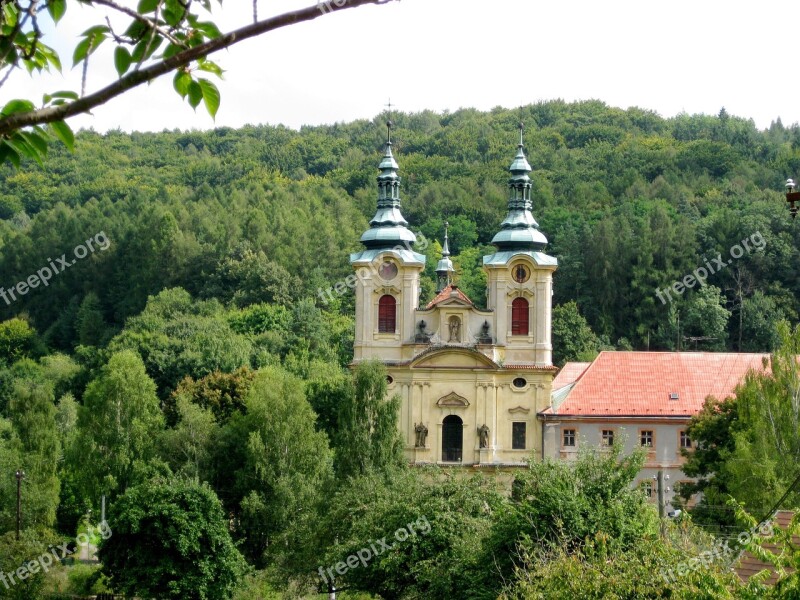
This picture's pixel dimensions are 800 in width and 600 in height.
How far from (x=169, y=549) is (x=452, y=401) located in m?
17.8

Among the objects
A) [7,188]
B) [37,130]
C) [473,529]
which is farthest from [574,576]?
[7,188]

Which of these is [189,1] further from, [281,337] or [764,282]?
[764,282]

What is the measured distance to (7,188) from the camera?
149 m

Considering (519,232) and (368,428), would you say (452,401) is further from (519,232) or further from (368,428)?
(368,428)

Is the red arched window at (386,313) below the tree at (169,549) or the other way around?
the other way around

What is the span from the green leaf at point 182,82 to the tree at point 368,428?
44.5 metres

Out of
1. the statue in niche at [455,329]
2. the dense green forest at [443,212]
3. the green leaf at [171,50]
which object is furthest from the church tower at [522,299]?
the green leaf at [171,50]

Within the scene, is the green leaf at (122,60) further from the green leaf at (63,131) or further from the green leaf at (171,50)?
the green leaf at (63,131)

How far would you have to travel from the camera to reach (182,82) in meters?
5.04

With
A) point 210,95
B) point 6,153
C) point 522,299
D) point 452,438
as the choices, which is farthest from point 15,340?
point 210,95

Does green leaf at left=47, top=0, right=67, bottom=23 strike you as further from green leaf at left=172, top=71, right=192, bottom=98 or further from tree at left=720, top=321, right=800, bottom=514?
tree at left=720, top=321, right=800, bottom=514

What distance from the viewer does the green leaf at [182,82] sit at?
4996 mm

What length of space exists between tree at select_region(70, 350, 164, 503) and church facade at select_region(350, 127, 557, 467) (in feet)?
28.3

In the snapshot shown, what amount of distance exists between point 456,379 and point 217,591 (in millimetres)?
18238
